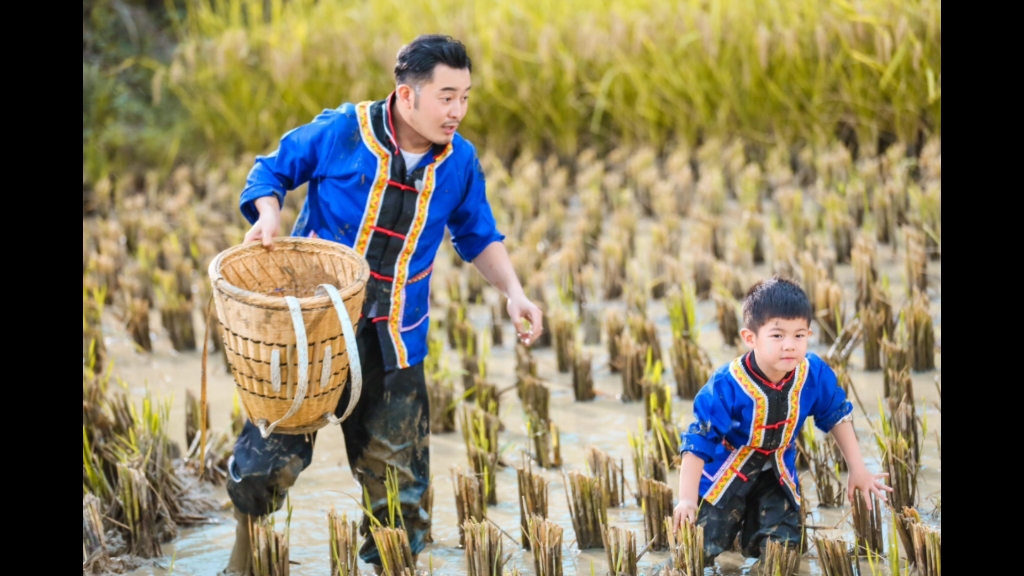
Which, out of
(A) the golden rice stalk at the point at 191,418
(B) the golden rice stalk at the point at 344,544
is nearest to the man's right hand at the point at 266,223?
(B) the golden rice stalk at the point at 344,544

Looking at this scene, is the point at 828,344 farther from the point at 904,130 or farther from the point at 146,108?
the point at 146,108

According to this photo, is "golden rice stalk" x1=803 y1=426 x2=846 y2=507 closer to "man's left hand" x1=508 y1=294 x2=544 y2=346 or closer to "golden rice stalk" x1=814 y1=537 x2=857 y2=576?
"golden rice stalk" x1=814 y1=537 x2=857 y2=576

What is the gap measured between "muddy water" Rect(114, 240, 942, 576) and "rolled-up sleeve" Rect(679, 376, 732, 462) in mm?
393

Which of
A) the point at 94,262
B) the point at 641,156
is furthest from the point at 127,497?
the point at 641,156

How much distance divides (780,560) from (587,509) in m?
0.62

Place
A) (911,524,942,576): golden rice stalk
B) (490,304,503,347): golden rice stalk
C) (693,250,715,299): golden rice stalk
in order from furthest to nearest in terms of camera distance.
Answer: (693,250,715,299): golden rice stalk < (490,304,503,347): golden rice stalk < (911,524,942,576): golden rice stalk

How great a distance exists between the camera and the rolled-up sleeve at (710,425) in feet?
10.2

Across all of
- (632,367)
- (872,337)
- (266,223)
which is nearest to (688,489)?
(266,223)

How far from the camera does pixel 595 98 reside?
7762 mm

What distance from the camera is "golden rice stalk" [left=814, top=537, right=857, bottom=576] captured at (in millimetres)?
3006

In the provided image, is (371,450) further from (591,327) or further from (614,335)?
(591,327)

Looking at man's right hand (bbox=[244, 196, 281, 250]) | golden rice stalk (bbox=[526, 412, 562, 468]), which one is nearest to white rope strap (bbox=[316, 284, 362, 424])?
man's right hand (bbox=[244, 196, 281, 250])

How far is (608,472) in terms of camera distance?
12.0ft

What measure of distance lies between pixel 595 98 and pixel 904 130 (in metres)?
1.89
